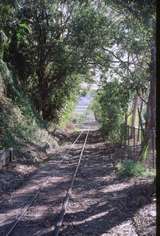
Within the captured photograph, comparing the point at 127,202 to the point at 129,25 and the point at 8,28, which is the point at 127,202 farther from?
the point at 8,28

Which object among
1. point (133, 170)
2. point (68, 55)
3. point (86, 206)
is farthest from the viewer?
point (68, 55)

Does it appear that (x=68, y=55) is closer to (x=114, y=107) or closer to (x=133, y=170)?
(x=114, y=107)

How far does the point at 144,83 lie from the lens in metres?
30.1

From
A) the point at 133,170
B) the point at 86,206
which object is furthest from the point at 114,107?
the point at 86,206

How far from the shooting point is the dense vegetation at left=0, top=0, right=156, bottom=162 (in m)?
28.0

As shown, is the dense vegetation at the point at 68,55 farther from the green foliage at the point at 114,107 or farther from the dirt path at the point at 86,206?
the dirt path at the point at 86,206

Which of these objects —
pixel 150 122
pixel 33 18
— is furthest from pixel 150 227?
pixel 33 18

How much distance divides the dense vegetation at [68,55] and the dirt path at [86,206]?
10.8 metres

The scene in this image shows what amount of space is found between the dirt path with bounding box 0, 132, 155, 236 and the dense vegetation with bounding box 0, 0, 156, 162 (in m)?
10.8

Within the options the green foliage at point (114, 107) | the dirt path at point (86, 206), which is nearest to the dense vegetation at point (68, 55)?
the green foliage at point (114, 107)

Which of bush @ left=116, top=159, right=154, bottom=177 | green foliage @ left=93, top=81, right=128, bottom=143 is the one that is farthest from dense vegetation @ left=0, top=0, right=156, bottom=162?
bush @ left=116, top=159, right=154, bottom=177

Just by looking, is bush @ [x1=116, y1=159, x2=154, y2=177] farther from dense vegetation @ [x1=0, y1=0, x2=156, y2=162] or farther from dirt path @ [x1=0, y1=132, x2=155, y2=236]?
dense vegetation @ [x1=0, y1=0, x2=156, y2=162]

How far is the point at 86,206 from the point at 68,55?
23871mm

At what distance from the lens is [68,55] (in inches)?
1345
